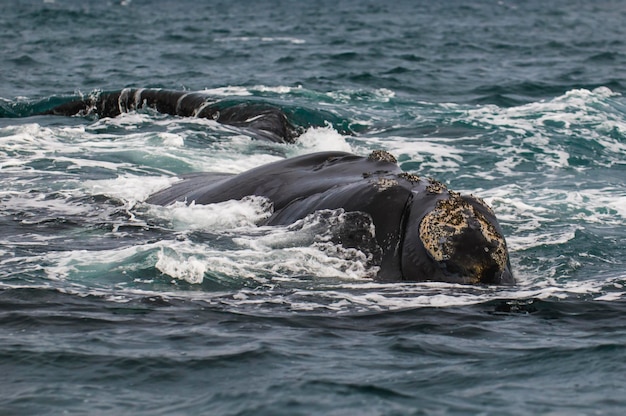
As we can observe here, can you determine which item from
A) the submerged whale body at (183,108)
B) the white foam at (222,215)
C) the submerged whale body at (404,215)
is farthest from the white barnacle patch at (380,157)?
the submerged whale body at (183,108)

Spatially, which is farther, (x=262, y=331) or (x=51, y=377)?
(x=262, y=331)

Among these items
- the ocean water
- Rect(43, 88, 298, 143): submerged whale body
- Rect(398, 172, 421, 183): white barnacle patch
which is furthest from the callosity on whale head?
Rect(43, 88, 298, 143): submerged whale body

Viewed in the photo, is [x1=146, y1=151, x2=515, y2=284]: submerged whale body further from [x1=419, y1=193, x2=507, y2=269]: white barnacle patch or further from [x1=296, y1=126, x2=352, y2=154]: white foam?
[x1=296, y1=126, x2=352, y2=154]: white foam

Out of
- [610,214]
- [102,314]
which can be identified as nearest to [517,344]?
[102,314]

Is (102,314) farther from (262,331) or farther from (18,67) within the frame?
(18,67)

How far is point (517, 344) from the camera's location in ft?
23.4

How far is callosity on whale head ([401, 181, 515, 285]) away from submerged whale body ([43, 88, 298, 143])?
1031cm

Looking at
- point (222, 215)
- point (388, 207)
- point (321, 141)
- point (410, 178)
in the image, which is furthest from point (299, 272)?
point (321, 141)

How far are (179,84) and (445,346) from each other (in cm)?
2024

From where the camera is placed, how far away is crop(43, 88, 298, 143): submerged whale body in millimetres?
19266

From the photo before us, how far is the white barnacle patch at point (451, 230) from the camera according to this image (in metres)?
8.46

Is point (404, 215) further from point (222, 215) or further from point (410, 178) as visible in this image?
point (222, 215)

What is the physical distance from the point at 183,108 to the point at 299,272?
11816mm

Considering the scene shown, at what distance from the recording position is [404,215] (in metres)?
9.00
